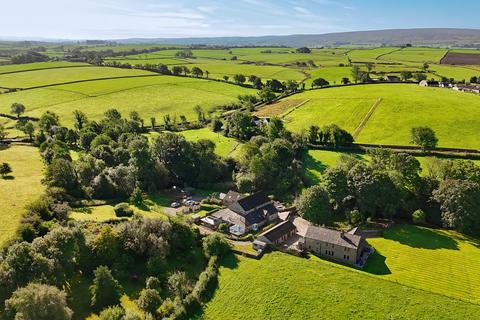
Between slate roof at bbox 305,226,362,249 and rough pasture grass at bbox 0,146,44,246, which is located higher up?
slate roof at bbox 305,226,362,249

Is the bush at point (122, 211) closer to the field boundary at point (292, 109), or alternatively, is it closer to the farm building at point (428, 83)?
the field boundary at point (292, 109)

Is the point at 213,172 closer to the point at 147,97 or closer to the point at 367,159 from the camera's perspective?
the point at 367,159

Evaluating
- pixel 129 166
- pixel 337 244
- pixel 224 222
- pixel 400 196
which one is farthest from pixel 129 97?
pixel 337 244

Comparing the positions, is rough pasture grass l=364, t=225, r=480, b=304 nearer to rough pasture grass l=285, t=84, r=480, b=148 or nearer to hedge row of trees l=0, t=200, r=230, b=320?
hedge row of trees l=0, t=200, r=230, b=320

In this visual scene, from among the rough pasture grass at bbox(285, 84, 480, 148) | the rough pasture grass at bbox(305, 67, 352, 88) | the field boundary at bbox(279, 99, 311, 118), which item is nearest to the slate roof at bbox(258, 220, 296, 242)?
the rough pasture grass at bbox(285, 84, 480, 148)

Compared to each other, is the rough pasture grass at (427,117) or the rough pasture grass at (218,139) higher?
the rough pasture grass at (427,117)

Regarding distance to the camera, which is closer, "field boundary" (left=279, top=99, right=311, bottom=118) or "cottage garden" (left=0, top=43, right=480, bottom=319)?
"cottage garden" (left=0, top=43, right=480, bottom=319)

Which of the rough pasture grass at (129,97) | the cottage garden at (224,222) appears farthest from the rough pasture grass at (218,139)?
the rough pasture grass at (129,97)
